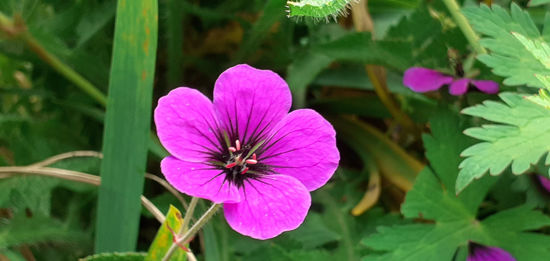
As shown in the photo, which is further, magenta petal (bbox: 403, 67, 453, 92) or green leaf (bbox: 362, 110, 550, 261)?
magenta petal (bbox: 403, 67, 453, 92)

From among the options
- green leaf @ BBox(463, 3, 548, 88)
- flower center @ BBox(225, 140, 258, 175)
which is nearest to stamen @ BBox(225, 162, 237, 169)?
flower center @ BBox(225, 140, 258, 175)

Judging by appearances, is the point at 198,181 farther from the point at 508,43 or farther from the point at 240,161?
the point at 508,43

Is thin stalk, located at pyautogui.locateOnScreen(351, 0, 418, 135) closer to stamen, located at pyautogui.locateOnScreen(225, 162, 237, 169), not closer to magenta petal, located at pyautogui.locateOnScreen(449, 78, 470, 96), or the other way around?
magenta petal, located at pyautogui.locateOnScreen(449, 78, 470, 96)

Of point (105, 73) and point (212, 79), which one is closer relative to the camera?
point (105, 73)

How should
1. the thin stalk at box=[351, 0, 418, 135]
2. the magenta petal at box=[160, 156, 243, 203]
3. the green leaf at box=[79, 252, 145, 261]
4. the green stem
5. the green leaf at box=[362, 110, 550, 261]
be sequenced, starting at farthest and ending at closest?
the thin stalk at box=[351, 0, 418, 135], the green stem, the green leaf at box=[362, 110, 550, 261], the green leaf at box=[79, 252, 145, 261], the magenta petal at box=[160, 156, 243, 203]

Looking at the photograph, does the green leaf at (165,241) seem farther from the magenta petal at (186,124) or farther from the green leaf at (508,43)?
the green leaf at (508,43)

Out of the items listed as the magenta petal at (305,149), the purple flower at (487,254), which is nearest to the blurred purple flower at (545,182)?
the purple flower at (487,254)

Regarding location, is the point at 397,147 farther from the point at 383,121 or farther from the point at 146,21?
the point at 146,21

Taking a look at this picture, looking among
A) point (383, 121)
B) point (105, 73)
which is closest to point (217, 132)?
point (105, 73)

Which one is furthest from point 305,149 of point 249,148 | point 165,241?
point 165,241
